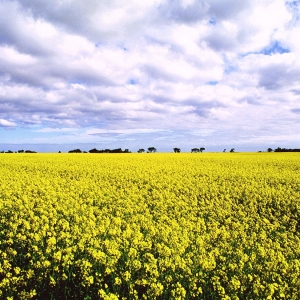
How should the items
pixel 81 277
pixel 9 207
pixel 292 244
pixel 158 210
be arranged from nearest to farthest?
1. pixel 81 277
2. pixel 292 244
3. pixel 9 207
4. pixel 158 210

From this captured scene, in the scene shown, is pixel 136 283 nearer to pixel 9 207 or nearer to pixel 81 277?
pixel 81 277

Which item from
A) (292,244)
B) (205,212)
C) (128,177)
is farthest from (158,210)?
(128,177)

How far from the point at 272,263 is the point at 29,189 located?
32.1 feet

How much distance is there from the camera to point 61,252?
6031 mm

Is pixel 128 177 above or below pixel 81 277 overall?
above

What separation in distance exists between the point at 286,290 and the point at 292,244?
332 centimetres

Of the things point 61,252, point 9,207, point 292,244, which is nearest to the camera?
point 61,252

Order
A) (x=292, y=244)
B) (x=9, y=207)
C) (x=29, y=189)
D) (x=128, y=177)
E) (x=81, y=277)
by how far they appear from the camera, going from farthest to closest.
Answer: (x=128, y=177) → (x=29, y=189) → (x=9, y=207) → (x=292, y=244) → (x=81, y=277)

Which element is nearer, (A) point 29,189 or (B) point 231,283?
(B) point 231,283

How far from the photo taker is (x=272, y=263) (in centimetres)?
577

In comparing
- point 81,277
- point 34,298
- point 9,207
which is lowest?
point 34,298

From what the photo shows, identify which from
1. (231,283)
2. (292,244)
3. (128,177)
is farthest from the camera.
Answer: (128,177)

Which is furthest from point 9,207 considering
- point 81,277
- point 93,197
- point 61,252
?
point 81,277

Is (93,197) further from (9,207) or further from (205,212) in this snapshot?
(205,212)
